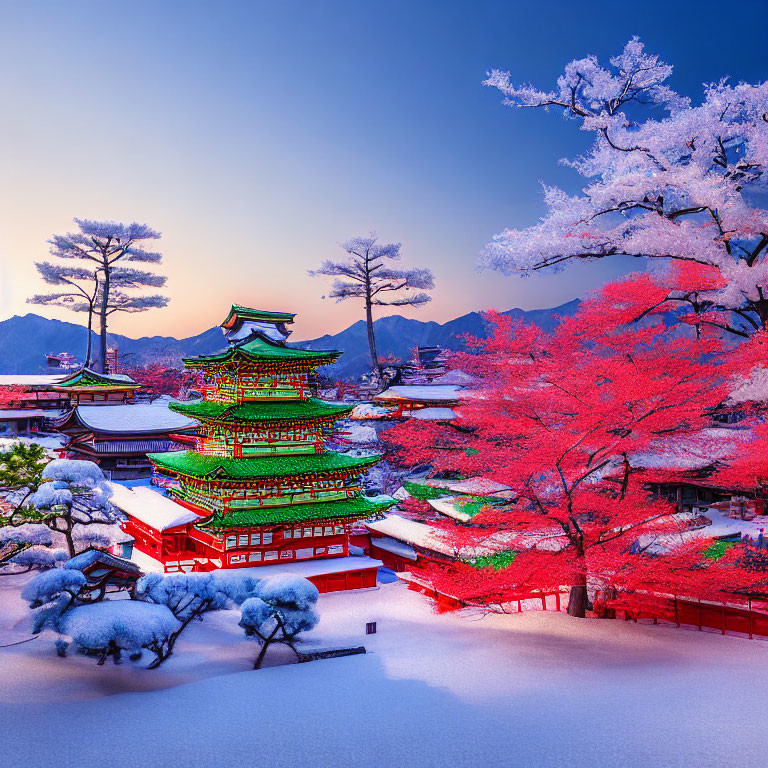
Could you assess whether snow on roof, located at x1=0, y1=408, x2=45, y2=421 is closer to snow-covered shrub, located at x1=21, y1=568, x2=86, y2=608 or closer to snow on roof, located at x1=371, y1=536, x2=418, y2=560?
snow on roof, located at x1=371, y1=536, x2=418, y2=560

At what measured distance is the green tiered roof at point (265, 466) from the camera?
15.0 m

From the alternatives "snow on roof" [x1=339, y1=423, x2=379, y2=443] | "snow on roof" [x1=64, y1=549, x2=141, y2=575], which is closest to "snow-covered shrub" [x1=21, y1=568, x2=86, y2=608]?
"snow on roof" [x1=64, y1=549, x2=141, y2=575]

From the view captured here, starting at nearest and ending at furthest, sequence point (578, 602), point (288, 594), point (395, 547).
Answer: point (288, 594) → point (578, 602) → point (395, 547)

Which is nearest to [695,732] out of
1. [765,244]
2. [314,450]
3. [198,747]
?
[198,747]

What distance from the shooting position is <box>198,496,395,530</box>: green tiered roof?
14.7 metres

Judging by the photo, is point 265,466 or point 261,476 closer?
point 261,476

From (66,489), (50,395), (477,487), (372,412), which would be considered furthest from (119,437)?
(477,487)

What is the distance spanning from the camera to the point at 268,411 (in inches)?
639

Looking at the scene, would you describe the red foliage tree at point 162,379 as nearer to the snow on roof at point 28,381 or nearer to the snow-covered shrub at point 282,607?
the snow on roof at point 28,381

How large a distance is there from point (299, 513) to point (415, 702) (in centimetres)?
784

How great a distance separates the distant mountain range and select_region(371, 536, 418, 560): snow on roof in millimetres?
59064

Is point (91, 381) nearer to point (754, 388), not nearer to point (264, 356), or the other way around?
point (264, 356)

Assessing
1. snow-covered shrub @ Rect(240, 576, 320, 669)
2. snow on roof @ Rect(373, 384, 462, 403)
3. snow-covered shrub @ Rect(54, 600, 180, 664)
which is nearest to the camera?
snow-covered shrub @ Rect(54, 600, 180, 664)

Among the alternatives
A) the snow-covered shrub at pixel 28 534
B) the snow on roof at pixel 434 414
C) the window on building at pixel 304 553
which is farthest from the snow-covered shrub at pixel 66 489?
the snow on roof at pixel 434 414
